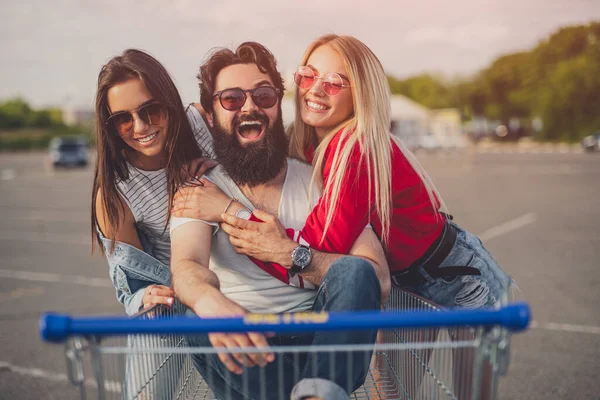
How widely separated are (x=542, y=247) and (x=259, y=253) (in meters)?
6.82

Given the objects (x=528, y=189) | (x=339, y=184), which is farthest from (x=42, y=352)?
(x=528, y=189)

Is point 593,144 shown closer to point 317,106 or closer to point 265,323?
point 317,106

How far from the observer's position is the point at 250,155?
2684 millimetres

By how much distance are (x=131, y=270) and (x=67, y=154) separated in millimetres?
29680

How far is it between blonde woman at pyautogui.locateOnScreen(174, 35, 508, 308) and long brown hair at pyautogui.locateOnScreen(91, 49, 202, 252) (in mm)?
242

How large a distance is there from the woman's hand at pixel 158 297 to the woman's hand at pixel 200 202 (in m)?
0.31

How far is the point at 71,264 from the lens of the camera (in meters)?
8.05

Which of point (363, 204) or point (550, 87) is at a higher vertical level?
point (550, 87)

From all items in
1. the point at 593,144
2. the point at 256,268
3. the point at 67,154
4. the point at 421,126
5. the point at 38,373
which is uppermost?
the point at 256,268

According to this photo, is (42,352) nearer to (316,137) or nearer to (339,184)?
(316,137)

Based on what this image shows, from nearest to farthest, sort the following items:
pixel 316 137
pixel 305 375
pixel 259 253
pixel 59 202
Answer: pixel 305 375
pixel 259 253
pixel 316 137
pixel 59 202

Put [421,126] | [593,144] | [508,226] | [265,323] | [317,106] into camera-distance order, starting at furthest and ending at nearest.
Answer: [421,126]
[593,144]
[508,226]
[317,106]
[265,323]

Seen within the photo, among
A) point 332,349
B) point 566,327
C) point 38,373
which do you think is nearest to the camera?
point 332,349

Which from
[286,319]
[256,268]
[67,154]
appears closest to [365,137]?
[256,268]
